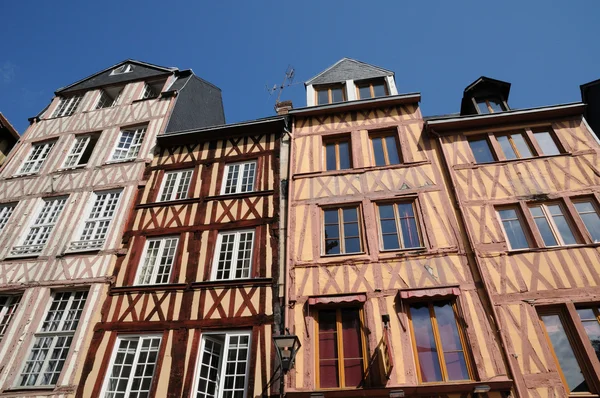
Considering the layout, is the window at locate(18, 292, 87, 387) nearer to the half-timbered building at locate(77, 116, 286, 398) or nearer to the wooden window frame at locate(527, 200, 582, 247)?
the half-timbered building at locate(77, 116, 286, 398)

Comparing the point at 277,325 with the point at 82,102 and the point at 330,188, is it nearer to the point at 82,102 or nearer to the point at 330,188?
the point at 330,188

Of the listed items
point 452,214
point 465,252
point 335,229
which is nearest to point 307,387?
point 335,229

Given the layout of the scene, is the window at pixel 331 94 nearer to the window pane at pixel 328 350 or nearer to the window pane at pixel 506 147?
the window pane at pixel 506 147

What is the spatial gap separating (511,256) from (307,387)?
472 centimetres

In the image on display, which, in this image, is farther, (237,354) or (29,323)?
(29,323)

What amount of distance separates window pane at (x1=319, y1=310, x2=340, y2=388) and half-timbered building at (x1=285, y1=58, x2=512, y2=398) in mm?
20

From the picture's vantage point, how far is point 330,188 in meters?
9.80

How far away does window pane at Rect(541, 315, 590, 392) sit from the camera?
642cm

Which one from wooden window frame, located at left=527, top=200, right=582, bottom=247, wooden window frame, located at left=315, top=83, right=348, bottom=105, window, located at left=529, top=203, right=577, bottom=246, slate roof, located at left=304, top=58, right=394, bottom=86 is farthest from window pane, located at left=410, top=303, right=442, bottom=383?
slate roof, located at left=304, top=58, right=394, bottom=86

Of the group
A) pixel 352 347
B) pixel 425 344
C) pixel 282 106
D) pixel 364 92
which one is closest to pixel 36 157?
pixel 282 106

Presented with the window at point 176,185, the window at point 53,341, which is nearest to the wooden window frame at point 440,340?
the window at point 176,185

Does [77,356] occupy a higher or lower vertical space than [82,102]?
lower

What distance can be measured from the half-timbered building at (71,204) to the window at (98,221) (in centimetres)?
3

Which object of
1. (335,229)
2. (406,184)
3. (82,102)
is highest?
(82,102)
